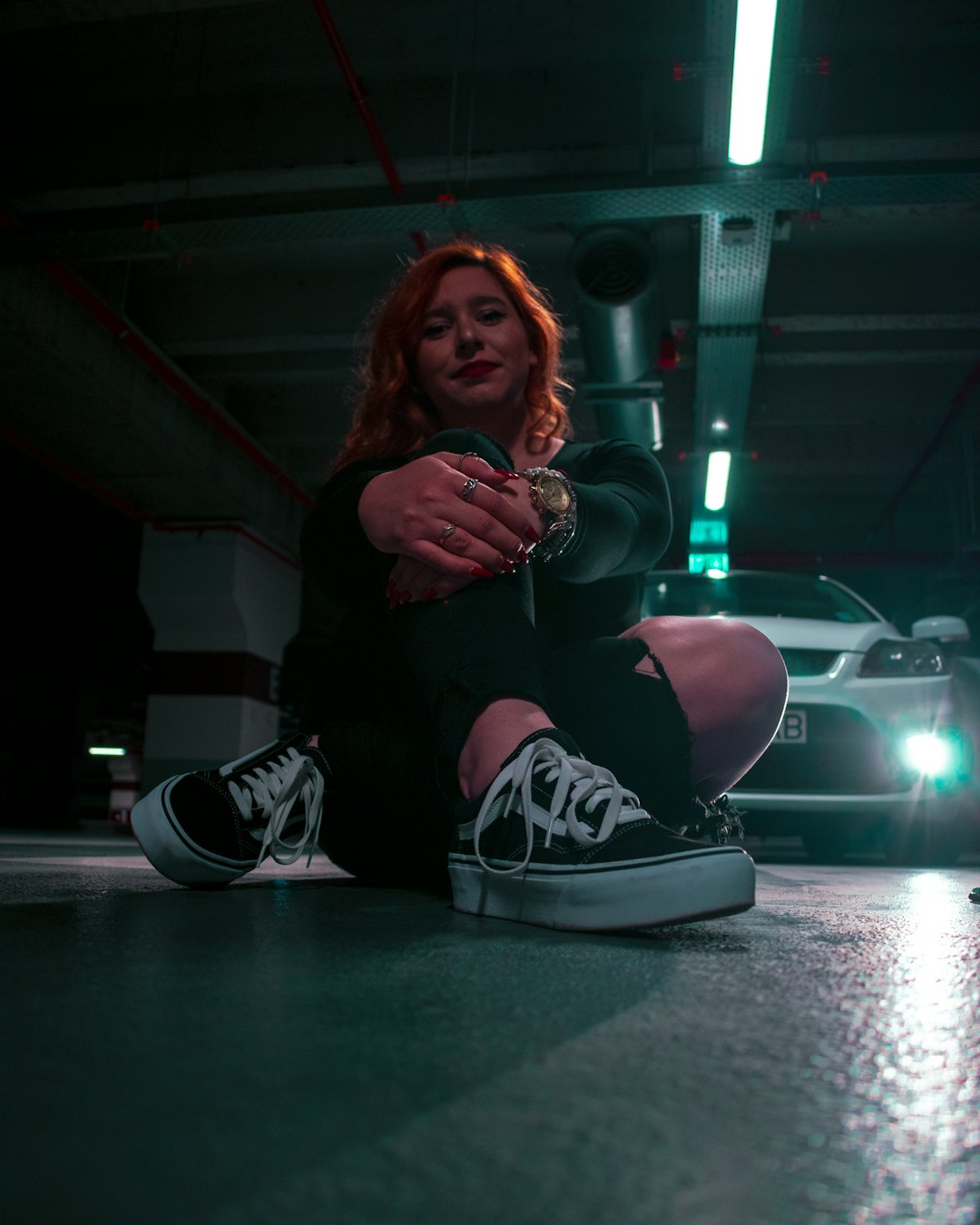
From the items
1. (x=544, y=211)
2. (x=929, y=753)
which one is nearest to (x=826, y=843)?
(x=929, y=753)

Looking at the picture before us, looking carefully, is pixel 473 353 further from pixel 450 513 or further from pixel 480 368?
pixel 450 513

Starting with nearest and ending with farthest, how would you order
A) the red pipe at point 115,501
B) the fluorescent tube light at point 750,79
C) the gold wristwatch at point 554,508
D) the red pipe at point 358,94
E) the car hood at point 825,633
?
the gold wristwatch at point 554,508 → the fluorescent tube light at point 750,79 → the car hood at point 825,633 → the red pipe at point 358,94 → the red pipe at point 115,501

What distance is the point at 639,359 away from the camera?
174 inches

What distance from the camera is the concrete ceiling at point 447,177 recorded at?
11.9ft

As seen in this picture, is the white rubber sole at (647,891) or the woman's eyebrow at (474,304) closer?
the white rubber sole at (647,891)

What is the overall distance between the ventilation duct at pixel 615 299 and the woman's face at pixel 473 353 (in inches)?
97.4

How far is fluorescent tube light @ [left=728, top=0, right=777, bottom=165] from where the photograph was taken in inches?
107

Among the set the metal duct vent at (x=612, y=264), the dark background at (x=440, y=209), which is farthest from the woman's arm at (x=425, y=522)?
the metal duct vent at (x=612, y=264)

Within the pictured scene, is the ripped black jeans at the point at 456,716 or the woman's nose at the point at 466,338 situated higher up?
the woman's nose at the point at 466,338

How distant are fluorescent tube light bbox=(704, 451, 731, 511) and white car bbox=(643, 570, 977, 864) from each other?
3402 mm

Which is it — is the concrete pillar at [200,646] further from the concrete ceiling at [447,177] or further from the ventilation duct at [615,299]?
the ventilation duct at [615,299]

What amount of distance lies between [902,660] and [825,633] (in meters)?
0.25

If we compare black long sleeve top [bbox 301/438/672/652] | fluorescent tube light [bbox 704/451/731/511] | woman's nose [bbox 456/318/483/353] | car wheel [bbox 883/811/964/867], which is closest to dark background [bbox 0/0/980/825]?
fluorescent tube light [bbox 704/451/731/511]

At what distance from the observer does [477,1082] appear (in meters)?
0.36
